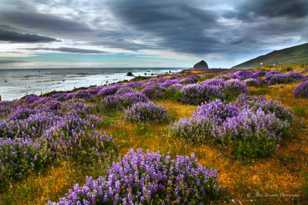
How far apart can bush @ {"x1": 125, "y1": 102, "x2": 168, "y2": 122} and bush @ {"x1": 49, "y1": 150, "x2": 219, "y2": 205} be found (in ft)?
10.4

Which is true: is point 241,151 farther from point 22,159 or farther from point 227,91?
point 227,91

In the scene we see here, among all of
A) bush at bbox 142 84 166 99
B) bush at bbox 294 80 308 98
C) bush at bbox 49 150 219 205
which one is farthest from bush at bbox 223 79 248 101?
bush at bbox 49 150 219 205

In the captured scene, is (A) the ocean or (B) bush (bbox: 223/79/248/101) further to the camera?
(A) the ocean

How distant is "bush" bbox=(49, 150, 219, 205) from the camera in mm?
2449

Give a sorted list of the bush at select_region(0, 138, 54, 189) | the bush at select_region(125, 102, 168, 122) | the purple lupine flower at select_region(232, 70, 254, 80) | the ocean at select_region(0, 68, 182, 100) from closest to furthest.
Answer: the bush at select_region(0, 138, 54, 189) < the bush at select_region(125, 102, 168, 122) < the purple lupine flower at select_region(232, 70, 254, 80) < the ocean at select_region(0, 68, 182, 100)

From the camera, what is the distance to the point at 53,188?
125 inches

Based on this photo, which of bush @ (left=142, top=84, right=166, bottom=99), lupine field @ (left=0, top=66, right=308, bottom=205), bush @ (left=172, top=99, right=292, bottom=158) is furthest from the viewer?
bush @ (left=142, top=84, right=166, bottom=99)

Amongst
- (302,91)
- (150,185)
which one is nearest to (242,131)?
(150,185)

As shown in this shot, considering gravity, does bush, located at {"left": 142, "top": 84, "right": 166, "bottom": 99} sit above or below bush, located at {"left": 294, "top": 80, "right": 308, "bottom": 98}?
below

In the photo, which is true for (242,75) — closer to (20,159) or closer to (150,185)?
(20,159)

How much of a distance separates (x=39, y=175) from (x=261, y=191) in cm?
305

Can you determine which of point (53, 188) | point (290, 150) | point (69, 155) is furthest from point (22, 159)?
point (290, 150)

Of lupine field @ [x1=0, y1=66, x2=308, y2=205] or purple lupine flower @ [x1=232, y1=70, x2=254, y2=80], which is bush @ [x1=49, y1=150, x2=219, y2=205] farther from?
purple lupine flower @ [x1=232, y1=70, x2=254, y2=80]

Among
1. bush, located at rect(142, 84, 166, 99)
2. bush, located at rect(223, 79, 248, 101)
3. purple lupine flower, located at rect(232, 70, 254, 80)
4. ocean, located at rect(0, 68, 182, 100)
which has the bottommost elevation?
ocean, located at rect(0, 68, 182, 100)
